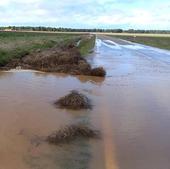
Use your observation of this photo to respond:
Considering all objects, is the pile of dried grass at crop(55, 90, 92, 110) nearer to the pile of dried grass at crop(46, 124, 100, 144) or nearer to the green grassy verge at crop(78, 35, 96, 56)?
the pile of dried grass at crop(46, 124, 100, 144)

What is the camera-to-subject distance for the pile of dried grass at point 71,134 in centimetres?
929

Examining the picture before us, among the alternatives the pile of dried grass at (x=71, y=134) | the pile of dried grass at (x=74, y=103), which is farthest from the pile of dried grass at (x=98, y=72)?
the pile of dried grass at (x=71, y=134)

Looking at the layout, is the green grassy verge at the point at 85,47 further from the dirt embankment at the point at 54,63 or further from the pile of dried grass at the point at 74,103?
the pile of dried grass at the point at 74,103

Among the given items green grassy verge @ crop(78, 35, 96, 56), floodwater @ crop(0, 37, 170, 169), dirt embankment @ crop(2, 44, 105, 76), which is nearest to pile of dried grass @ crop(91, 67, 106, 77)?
dirt embankment @ crop(2, 44, 105, 76)

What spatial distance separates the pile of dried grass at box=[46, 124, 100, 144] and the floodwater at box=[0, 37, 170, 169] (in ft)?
0.72

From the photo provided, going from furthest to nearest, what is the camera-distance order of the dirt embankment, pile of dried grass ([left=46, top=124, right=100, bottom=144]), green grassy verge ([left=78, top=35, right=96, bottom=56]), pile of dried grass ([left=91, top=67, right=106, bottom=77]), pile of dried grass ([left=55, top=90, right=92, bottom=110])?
green grassy verge ([left=78, top=35, right=96, bottom=56]) < the dirt embankment < pile of dried grass ([left=91, top=67, right=106, bottom=77]) < pile of dried grass ([left=55, top=90, right=92, bottom=110]) < pile of dried grass ([left=46, top=124, right=100, bottom=144])

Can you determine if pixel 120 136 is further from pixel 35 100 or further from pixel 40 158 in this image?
pixel 35 100

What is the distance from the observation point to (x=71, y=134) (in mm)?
9648

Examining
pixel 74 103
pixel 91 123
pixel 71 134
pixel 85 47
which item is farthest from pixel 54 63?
pixel 85 47

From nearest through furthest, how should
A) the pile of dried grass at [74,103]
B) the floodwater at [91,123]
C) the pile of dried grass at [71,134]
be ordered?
1. the floodwater at [91,123]
2. the pile of dried grass at [71,134]
3. the pile of dried grass at [74,103]

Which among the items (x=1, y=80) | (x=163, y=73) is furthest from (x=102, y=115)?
(x=163, y=73)

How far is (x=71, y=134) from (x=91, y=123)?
165 cm

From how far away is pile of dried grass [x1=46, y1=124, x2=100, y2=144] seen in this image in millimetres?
9289

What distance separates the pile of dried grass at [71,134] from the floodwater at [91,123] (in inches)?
8.7
